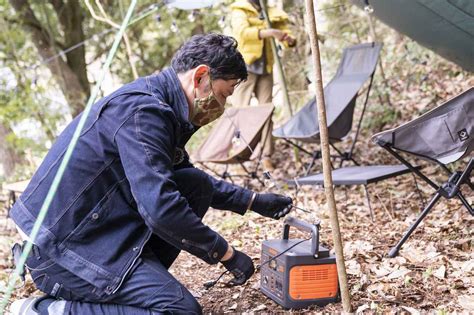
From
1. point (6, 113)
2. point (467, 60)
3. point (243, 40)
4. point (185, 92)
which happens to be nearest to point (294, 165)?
point (243, 40)

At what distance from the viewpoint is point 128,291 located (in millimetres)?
2078

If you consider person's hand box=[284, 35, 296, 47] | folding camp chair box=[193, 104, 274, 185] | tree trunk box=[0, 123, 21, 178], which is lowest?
tree trunk box=[0, 123, 21, 178]

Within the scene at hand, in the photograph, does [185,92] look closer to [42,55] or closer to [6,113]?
[6,113]

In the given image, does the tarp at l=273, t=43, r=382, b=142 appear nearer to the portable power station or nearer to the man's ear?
the portable power station

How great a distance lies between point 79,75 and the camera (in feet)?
31.7

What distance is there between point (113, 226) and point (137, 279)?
23cm

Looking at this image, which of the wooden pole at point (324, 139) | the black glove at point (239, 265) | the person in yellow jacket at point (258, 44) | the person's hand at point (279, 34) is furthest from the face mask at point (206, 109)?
the person's hand at point (279, 34)

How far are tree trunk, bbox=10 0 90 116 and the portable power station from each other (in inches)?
286

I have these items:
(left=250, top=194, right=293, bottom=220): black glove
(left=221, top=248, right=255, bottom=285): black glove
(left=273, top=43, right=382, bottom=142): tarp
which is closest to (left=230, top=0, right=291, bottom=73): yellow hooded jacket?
(left=273, top=43, right=382, bottom=142): tarp

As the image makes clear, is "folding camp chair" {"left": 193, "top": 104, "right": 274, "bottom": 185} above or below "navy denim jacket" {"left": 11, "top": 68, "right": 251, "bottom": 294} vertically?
below

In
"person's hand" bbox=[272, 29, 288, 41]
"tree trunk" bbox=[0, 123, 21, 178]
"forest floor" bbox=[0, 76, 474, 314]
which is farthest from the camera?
"tree trunk" bbox=[0, 123, 21, 178]

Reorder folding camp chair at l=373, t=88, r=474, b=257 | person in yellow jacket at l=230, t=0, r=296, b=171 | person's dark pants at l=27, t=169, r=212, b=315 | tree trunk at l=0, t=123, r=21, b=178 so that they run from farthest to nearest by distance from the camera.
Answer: tree trunk at l=0, t=123, r=21, b=178, person in yellow jacket at l=230, t=0, r=296, b=171, folding camp chair at l=373, t=88, r=474, b=257, person's dark pants at l=27, t=169, r=212, b=315

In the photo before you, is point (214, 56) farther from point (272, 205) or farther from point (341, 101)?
point (341, 101)

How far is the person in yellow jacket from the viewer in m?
5.44
